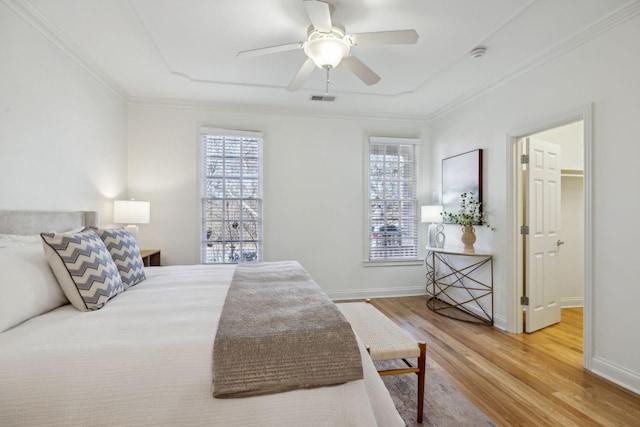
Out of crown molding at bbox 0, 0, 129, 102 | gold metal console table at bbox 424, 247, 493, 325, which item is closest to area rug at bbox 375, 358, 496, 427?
gold metal console table at bbox 424, 247, 493, 325

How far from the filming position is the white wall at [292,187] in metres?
3.89

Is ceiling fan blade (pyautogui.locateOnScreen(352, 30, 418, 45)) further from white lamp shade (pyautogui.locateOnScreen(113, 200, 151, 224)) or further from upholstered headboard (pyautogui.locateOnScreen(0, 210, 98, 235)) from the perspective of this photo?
white lamp shade (pyautogui.locateOnScreen(113, 200, 151, 224))

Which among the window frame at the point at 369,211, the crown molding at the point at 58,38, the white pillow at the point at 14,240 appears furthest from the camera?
the window frame at the point at 369,211

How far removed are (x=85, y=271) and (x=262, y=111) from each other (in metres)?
3.09

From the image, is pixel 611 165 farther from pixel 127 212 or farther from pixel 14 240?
pixel 127 212

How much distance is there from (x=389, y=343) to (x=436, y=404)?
22.6 inches

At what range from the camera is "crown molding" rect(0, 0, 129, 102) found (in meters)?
2.09

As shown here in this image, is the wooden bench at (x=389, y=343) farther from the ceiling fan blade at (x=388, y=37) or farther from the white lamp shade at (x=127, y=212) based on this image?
the white lamp shade at (x=127, y=212)

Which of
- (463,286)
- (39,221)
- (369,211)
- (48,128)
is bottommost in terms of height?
(463,286)

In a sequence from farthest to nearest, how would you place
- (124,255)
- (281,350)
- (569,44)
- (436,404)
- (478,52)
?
(478,52) → (569,44) → (124,255) → (436,404) → (281,350)

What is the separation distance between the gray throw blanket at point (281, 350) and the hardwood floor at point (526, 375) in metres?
1.33

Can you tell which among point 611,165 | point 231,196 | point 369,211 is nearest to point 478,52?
point 611,165

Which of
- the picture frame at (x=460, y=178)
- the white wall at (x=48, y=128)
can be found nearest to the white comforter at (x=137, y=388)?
the white wall at (x=48, y=128)

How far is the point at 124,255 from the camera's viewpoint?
2086mm
